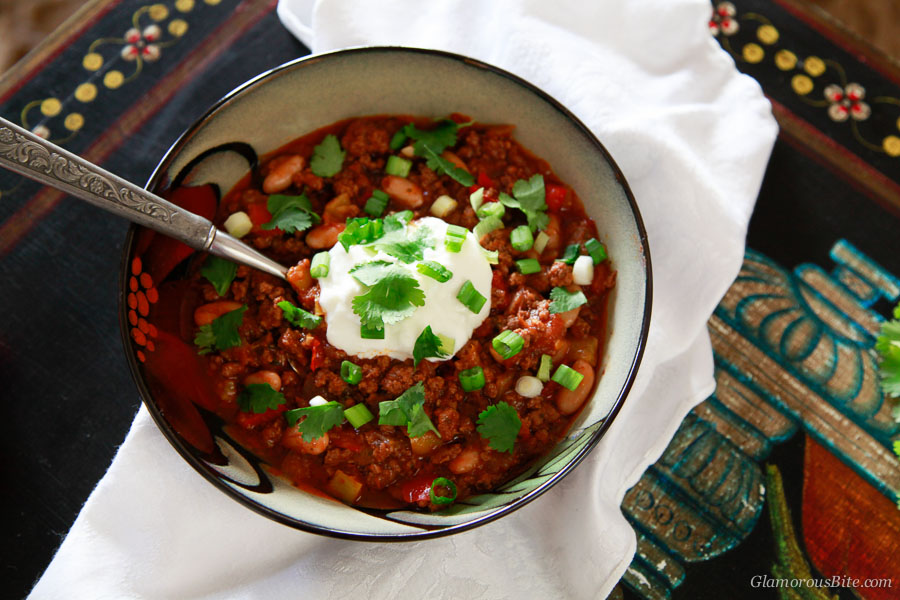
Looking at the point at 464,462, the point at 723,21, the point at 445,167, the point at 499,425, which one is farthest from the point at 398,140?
the point at 723,21

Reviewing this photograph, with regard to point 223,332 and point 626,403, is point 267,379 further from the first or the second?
point 626,403

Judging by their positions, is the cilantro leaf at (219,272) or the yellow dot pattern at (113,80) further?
the yellow dot pattern at (113,80)

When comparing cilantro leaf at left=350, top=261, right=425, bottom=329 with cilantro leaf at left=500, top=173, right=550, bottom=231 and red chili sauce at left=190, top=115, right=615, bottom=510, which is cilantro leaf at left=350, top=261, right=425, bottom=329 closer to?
red chili sauce at left=190, top=115, right=615, bottom=510

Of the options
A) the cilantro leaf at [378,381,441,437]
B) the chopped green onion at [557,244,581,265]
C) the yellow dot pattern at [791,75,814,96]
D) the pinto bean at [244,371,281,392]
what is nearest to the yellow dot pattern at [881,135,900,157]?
the yellow dot pattern at [791,75,814,96]

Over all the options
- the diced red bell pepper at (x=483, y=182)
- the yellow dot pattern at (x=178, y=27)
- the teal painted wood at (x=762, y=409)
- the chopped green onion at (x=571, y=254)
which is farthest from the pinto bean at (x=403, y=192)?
the teal painted wood at (x=762, y=409)

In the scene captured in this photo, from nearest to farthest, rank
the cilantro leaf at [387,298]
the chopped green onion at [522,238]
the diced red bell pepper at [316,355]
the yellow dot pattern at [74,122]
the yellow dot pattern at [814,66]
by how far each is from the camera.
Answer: the cilantro leaf at [387,298] < the diced red bell pepper at [316,355] < the chopped green onion at [522,238] < the yellow dot pattern at [74,122] < the yellow dot pattern at [814,66]

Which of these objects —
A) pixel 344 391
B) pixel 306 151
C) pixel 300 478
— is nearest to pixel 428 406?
pixel 344 391

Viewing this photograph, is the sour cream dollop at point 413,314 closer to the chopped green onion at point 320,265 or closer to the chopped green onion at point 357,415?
the chopped green onion at point 320,265
